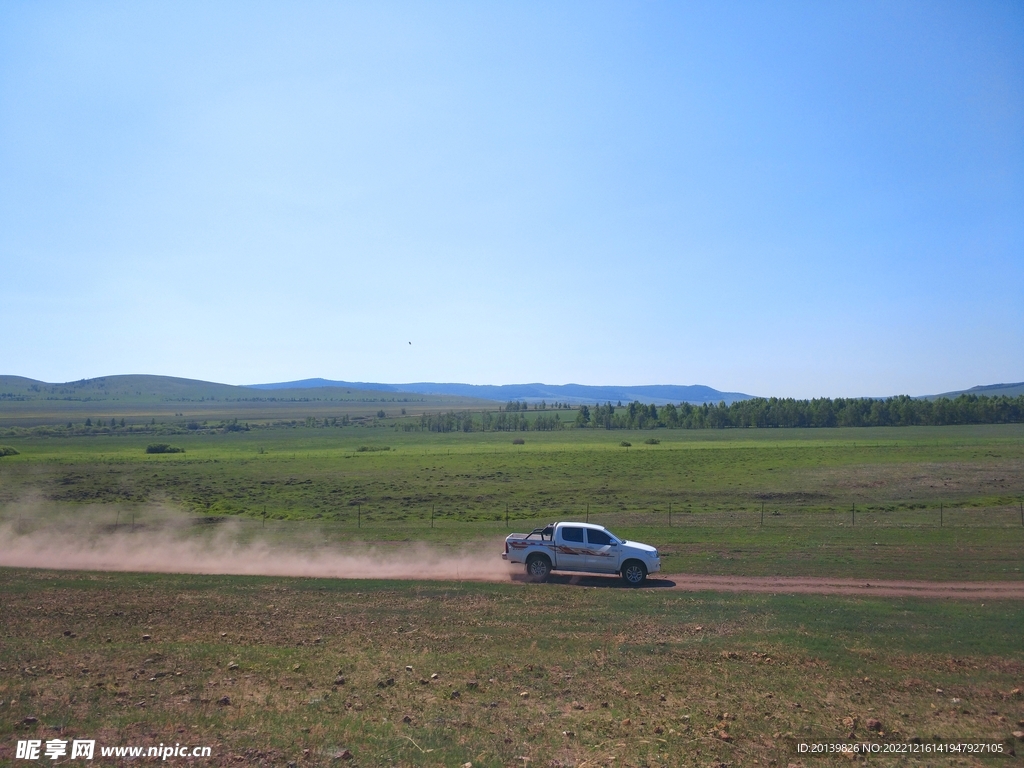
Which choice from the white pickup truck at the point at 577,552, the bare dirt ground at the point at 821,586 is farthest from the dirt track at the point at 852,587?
the white pickup truck at the point at 577,552

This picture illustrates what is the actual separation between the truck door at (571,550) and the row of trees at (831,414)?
163361mm

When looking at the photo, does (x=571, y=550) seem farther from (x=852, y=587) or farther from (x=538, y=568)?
(x=852, y=587)

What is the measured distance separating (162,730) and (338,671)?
328 cm

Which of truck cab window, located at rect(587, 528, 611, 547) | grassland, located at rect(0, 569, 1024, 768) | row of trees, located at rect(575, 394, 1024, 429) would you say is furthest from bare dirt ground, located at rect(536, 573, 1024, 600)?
row of trees, located at rect(575, 394, 1024, 429)

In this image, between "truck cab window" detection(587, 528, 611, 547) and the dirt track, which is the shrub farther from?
the dirt track

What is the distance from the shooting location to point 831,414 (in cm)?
17675

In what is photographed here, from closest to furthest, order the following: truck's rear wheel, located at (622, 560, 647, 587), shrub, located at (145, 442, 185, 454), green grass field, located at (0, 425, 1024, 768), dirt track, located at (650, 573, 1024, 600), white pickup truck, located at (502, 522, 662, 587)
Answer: green grass field, located at (0, 425, 1024, 768) → dirt track, located at (650, 573, 1024, 600) → truck's rear wheel, located at (622, 560, 647, 587) → white pickup truck, located at (502, 522, 662, 587) → shrub, located at (145, 442, 185, 454)

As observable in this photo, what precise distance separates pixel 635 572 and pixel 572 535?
2271mm

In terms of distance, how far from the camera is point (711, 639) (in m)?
14.2

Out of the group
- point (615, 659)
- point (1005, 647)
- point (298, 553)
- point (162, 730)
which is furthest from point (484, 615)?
point (298, 553)

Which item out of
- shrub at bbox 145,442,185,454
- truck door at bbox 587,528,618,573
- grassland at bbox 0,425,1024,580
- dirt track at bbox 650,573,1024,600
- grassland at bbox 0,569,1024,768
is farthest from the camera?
shrub at bbox 145,442,185,454

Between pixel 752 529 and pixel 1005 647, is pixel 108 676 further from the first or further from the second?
pixel 752 529

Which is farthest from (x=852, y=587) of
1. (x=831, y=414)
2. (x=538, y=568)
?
(x=831, y=414)

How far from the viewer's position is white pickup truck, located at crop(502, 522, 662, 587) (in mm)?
22656
